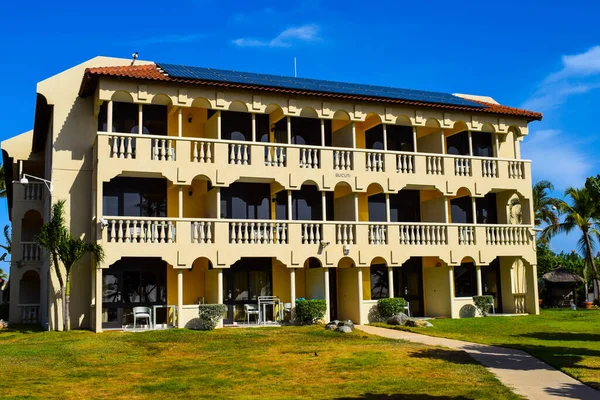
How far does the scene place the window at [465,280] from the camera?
33.3m

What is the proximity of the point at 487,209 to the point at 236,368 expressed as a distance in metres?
21.5

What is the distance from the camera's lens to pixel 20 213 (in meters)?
35.0

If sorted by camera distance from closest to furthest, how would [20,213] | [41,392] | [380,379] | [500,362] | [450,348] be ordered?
[41,392], [380,379], [500,362], [450,348], [20,213]

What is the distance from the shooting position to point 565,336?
77.7 feet

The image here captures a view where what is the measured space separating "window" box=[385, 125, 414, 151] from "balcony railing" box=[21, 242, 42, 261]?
18864 mm

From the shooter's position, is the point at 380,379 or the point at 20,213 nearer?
the point at 380,379

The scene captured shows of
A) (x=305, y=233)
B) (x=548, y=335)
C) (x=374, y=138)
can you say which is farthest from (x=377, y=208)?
(x=548, y=335)

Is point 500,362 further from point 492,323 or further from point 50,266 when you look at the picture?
point 50,266

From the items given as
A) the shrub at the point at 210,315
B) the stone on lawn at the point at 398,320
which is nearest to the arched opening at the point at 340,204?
the stone on lawn at the point at 398,320

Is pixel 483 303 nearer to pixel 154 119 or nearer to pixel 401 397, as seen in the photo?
pixel 154 119

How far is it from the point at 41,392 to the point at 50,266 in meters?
13.6

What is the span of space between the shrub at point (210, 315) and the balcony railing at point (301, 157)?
222 inches

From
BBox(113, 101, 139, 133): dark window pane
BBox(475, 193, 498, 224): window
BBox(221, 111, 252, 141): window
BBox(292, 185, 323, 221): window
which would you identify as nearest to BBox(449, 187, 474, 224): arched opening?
BBox(475, 193, 498, 224): window

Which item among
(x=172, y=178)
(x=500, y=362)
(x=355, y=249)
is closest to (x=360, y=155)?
(x=355, y=249)
